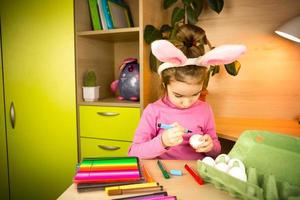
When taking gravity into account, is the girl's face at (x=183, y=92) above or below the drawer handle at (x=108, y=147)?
above

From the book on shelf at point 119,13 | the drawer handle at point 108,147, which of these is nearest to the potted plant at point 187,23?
the book on shelf at point 119,13

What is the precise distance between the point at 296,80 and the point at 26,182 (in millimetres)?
1868

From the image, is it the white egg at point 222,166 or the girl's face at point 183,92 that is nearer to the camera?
the white egg at point 222,166

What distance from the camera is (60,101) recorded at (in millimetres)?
1516

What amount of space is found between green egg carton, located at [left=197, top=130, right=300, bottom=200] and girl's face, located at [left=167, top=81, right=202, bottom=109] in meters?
Answer: 0.30

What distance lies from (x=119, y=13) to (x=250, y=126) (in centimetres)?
108

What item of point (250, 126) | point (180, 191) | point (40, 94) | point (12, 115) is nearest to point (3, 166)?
point (12, 115)

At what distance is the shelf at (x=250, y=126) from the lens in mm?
1242

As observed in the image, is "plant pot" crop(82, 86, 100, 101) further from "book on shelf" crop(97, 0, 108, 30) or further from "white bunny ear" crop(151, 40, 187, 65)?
"white bunny ear" crop(151, 40, 187, 65)

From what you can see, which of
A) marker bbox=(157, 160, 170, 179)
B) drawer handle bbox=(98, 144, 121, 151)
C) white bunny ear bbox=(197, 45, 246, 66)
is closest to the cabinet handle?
drawer handle bbox=(98, 144, 121, 151)

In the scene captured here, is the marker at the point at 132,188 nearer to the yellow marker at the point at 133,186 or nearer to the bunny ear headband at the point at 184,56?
the yellow marker at the point at 133,186

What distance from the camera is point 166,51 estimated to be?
0.75 meters

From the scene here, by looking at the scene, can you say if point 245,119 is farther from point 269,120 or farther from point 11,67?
point 11,67

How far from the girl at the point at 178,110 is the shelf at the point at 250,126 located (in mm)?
188
